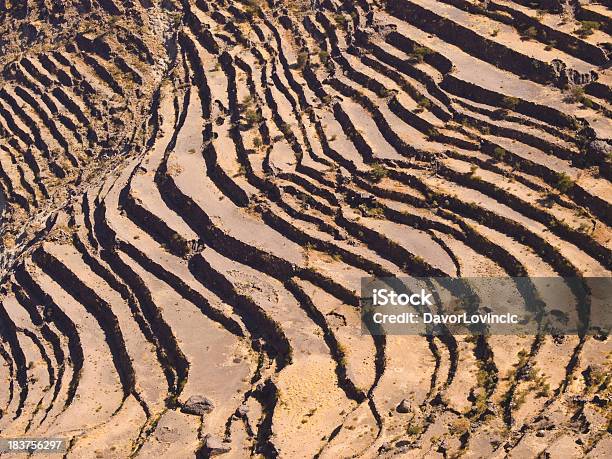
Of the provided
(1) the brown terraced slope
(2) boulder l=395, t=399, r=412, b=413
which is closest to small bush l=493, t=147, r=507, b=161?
(1) the brown terraced slope

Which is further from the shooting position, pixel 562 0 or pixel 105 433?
pixel 562 0

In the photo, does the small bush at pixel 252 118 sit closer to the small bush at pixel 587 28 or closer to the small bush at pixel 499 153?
the small bush at pixel 499 153

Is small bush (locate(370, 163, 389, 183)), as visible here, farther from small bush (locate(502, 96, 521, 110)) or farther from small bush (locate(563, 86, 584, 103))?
small bush (locate(563, 86, 584, 103))

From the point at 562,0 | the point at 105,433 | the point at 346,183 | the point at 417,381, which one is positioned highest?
the point at 562,0

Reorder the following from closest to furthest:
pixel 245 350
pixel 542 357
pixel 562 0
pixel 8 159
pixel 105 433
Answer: pixel 542 357 < pixel 105 433 < pixel 245 350 < pixel 562 0 < pixel 8 159

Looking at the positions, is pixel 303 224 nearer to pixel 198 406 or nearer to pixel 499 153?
pixel 499 153

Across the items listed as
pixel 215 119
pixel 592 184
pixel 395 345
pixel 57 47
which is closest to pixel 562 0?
pixel 592 184

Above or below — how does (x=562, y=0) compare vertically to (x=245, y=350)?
above

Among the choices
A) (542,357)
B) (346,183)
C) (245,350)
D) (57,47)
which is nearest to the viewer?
(542,357)

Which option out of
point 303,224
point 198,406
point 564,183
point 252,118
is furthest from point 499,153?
point 198,406

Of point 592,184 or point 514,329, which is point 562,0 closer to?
point 592,184
